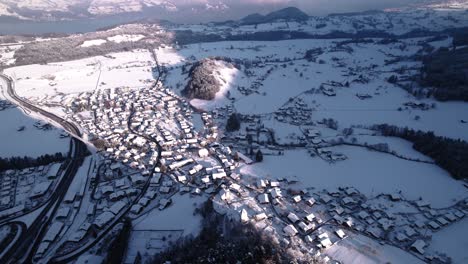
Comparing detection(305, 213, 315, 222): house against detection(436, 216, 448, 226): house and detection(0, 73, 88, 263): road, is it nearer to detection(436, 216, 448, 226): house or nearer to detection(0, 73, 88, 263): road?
detection(436, 216, 448, 226): house

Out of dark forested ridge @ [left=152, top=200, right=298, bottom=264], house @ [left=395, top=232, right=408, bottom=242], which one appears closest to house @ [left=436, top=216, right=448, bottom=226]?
house @ [left=395, top=232, right=408, bottom=242]

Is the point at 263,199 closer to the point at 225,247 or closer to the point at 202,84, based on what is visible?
the point at 225,247

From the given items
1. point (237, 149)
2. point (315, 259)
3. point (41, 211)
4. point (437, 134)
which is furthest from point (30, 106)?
point (437, 134)

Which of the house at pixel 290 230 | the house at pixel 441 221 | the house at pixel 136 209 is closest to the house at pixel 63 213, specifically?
the house at pixel 136 209

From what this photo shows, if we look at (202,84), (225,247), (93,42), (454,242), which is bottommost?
(454,242)

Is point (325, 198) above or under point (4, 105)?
under

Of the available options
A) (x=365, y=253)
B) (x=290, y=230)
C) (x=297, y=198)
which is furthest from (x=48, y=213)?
(x=365, y=253)
